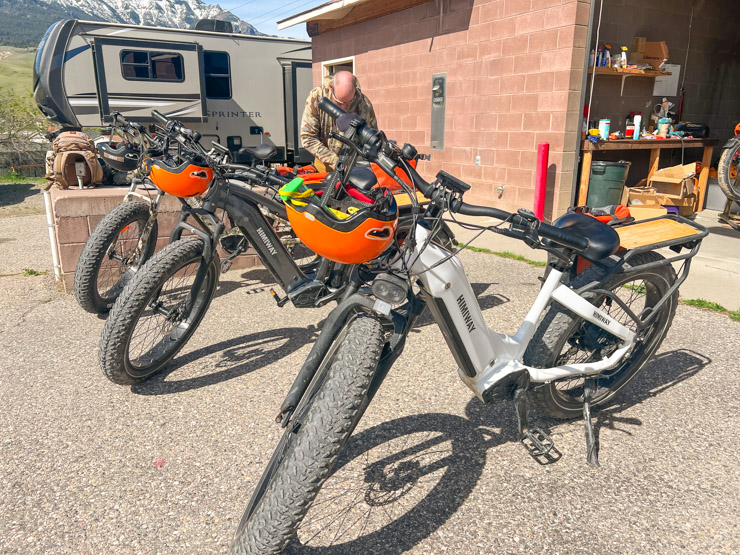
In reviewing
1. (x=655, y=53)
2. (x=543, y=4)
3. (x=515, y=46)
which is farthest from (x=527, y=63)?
(x=655, y=53)

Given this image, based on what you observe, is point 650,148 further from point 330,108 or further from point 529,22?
point 330,108

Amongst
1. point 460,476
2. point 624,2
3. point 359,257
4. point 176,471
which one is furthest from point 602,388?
point 624,2

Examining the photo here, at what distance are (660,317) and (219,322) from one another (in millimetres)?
3113

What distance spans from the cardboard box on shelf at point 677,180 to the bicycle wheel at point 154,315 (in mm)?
7109

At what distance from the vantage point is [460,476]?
2.51 meters

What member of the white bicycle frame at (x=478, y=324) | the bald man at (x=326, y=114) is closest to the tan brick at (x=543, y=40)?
the bald man at (x=326, y=114)

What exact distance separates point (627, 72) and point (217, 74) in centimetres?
906

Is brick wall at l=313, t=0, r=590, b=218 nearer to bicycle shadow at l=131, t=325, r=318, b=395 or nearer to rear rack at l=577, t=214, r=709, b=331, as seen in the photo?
rear rack at l=577, t=214, r=709, b=331

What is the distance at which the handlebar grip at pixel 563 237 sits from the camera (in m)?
2.08

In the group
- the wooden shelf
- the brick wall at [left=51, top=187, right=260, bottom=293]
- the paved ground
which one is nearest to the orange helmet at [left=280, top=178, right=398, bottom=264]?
the paved ground

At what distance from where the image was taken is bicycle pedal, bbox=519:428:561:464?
2.52m

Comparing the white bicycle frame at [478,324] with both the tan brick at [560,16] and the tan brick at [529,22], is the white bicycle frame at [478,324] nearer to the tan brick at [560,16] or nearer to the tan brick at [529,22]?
the tan brick at [560,16]

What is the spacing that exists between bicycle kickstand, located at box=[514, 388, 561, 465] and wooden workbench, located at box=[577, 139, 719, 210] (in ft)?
18.3

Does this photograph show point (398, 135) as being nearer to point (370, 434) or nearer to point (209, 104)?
point (209, 104)
